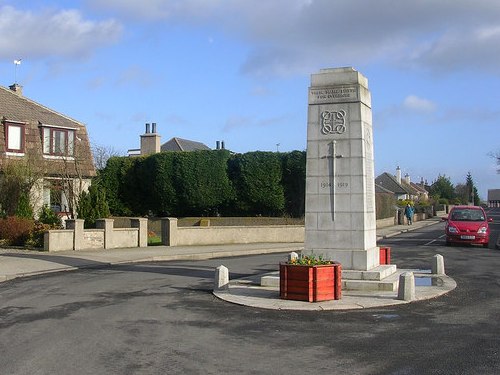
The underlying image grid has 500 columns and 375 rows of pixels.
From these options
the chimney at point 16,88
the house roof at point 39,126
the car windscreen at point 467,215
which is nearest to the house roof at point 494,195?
the car windscreen at point 467,215

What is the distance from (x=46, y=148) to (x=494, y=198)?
189 meters

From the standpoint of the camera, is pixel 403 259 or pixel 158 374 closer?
pixel 158 374

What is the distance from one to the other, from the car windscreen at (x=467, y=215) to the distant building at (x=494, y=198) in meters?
182

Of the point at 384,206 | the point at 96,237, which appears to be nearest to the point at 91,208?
the point at 96,237

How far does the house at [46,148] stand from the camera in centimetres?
3031

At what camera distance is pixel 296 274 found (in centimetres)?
1067

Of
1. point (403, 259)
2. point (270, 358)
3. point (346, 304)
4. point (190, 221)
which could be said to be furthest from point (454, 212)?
point (270, 358)

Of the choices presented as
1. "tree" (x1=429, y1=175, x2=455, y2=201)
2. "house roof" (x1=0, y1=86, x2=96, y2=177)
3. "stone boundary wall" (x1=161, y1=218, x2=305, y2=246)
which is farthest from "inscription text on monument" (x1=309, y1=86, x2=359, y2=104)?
"tree" (x1=429, y1=175, x2=455, y2=201)

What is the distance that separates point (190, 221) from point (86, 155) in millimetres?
7548

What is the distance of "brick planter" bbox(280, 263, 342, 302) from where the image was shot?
10.5 meters

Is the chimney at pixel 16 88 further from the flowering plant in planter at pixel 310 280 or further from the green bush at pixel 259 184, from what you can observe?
the flowering plant in planter at pixel 310 280

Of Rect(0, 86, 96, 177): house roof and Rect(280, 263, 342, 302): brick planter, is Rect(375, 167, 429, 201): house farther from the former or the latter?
Rect(280, 263, 342, 302): brick planter

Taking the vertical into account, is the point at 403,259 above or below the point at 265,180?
below

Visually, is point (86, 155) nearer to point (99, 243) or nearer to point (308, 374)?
point (99, 243)
